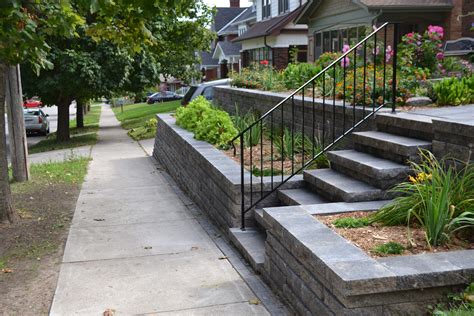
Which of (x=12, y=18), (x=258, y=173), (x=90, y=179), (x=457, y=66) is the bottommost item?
(x=90, y=179)

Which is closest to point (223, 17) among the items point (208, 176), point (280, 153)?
point (280, 153)

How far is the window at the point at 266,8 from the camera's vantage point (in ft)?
112

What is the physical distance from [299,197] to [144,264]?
169cm

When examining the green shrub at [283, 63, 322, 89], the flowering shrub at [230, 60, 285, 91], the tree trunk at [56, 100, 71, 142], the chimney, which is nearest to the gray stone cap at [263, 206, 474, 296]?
the green shrub at [283, 63, 322, 89]

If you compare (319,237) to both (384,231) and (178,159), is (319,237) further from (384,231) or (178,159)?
(178,159)

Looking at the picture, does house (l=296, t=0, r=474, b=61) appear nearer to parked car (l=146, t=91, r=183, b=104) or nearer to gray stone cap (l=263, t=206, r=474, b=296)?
gray stone cap (l=263, t=206, r=474, b=296)

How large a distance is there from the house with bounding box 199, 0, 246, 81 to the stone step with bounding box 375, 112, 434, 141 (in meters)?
41.5

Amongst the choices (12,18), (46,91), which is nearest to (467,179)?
(12,18)

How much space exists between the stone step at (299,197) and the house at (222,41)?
137 feet

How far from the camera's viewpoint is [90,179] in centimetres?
1090

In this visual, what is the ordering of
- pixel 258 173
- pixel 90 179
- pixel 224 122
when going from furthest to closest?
pixel 90 179 → pixel 224 122 → pixel 258 173

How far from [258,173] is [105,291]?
2.62 meters

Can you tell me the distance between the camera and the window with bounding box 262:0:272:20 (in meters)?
34.0

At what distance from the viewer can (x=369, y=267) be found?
339cm
